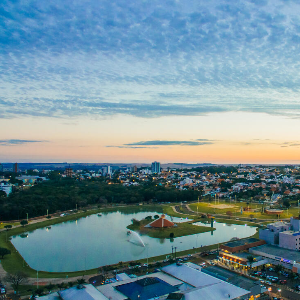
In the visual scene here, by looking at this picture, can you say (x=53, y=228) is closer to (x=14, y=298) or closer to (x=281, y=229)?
(x=14, y=298)

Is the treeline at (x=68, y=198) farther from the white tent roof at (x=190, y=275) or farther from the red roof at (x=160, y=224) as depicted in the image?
the white tent roof at (x=190, y=275)

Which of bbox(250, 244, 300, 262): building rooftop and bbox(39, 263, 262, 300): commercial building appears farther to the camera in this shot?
bbox(250, 244, 300, 262): building rooftop

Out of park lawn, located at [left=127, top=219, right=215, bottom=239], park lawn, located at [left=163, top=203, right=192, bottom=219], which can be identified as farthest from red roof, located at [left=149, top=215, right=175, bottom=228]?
park lawn, located at [left=163, top=203, right=192, bottom=219]

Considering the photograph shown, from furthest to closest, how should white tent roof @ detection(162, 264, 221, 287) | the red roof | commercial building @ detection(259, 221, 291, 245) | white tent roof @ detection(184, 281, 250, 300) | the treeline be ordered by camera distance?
the treeline, the red roof, commercial building @ detection(259, 221, 291, 245), white tent roof @ detection(162, 264, 221, 287), white tent roof @ detection(184, 281, 250, 300)

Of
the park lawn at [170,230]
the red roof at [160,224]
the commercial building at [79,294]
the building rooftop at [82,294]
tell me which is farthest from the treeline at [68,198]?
the building rooftop at [82,294]

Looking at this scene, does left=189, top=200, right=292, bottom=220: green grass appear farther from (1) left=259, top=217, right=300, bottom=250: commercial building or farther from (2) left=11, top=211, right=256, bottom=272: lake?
(1) left=259, top=217, right=300, bottom=250: commercial building

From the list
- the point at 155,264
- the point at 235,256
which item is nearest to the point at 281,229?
the point at 235,256

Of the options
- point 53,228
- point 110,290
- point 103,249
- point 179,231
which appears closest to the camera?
point 110,290
